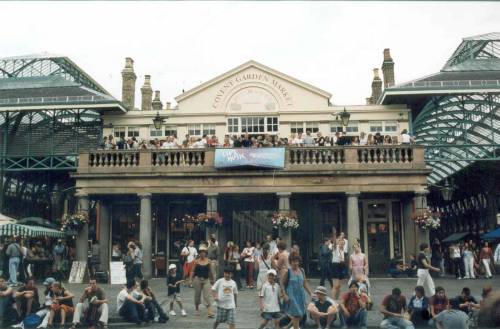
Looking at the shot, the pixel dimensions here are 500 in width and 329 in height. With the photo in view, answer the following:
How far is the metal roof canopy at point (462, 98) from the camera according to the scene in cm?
2784

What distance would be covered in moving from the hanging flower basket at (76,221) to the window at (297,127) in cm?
1082

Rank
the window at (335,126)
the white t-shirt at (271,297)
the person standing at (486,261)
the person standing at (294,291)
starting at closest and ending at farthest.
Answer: the person standing at (294,291), the white t-shirt at (271,297), the person standing at (486,261), the window at (335,126)

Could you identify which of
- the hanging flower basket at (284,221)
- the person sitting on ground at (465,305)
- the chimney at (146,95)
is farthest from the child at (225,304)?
the chimney at (146,95)

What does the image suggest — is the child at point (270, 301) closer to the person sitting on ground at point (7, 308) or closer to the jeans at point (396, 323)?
the jeans at point (396, 323)

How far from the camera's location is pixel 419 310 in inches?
586

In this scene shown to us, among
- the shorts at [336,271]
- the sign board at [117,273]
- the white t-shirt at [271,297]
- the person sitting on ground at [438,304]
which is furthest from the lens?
the sign board at [117,273]

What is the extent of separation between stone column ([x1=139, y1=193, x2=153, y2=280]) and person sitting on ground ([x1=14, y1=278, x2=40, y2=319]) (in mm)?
8724

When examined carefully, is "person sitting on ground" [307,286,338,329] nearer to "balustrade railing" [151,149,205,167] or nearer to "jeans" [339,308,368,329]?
"jeans" [339,308,368,329]

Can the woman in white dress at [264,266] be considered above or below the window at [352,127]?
below

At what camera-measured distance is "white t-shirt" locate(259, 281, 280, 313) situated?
519 inches

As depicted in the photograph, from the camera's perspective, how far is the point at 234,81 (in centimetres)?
3009

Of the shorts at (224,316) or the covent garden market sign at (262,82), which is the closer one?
the shorts at (224,316)

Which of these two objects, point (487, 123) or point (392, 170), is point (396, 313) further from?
point (487, 123)

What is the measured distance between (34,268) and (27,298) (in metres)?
11.1
